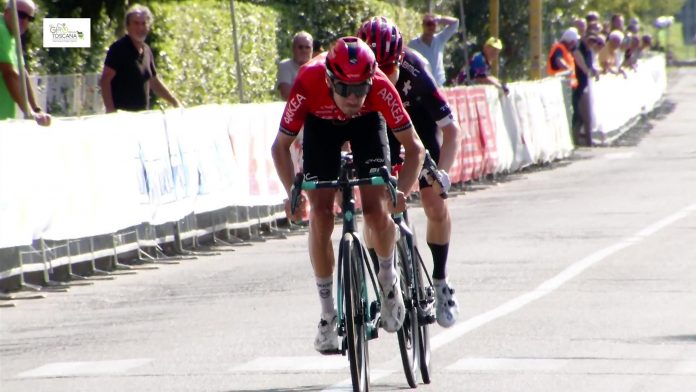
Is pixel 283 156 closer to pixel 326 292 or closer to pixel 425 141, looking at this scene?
pixel 326 292

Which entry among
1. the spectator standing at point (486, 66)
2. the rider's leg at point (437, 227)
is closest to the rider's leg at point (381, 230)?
the rider's leg at point (437, 227)

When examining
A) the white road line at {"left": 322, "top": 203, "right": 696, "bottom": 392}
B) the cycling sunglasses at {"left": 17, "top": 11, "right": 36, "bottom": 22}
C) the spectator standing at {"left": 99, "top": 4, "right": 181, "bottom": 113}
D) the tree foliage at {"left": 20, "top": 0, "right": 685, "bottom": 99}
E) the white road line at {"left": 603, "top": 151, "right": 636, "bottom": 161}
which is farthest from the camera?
the white road line at {"left": 603, "top": 151, "right": 636, "bottom": 161}

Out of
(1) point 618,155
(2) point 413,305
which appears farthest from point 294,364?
(1) point 618,155

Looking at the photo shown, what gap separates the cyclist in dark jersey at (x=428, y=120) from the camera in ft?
27.2

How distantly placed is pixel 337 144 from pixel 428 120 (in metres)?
1.51

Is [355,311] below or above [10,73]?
below

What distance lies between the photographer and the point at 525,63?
1604 inches

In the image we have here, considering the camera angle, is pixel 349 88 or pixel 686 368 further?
pixel 686 368

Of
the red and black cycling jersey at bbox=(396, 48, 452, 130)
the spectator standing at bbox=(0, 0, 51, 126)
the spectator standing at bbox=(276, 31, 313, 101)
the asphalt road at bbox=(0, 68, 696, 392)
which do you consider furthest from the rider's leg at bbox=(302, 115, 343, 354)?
the spectator standing at bbox=(276, 31, 313, 101)

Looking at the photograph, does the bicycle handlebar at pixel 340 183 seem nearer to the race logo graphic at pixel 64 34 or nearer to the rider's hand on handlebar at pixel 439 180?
the rider's hand on handlebar at pixel 439 180

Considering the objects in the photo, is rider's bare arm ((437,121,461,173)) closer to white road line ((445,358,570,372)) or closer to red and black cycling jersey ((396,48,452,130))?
red and black cycling jersey ((396,48,452,130))

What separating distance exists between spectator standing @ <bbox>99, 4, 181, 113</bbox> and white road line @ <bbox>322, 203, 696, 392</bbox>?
430 cm

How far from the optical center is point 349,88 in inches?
296

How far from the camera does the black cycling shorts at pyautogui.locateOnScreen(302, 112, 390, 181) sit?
7.89 metres
